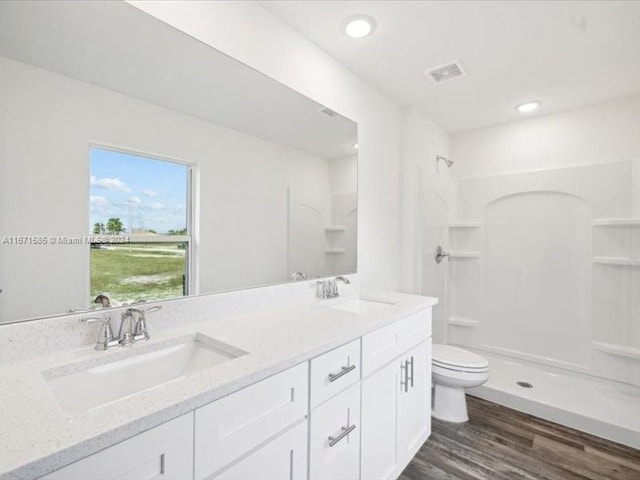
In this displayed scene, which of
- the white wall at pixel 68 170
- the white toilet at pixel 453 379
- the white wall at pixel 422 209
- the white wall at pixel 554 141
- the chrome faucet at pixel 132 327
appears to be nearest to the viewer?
the white wall at pixel 68 170

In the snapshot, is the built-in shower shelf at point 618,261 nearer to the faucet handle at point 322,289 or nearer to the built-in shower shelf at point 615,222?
the built-in shower shelf at point 615,222

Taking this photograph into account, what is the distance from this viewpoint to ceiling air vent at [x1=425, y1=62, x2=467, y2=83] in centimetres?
216

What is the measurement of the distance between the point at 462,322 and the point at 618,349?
47.4 inches

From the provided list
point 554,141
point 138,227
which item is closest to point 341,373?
point 138,227

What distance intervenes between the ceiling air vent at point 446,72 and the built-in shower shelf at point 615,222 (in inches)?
66.8

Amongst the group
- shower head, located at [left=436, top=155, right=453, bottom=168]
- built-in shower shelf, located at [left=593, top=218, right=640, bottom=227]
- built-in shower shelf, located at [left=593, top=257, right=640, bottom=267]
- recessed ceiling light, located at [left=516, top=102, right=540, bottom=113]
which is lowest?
built-in shower shelf, located at [left=593, top=257, right=640, bottom=267]

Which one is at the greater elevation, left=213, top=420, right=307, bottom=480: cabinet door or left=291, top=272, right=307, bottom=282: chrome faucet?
left=291, top=272, right=307, bottom=282: chrome faucet

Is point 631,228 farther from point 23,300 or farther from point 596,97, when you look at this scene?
point 23,300

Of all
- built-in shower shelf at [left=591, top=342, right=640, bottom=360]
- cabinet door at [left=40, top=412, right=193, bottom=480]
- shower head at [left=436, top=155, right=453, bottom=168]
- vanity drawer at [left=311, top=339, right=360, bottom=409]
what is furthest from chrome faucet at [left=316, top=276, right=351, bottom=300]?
built-in shower shelf at [left=591, top=342, right=640, bottom=360]

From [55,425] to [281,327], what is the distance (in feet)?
2.58

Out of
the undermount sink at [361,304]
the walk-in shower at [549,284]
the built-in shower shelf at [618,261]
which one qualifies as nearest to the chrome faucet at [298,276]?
the undermount sink at [361,304]

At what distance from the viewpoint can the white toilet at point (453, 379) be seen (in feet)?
7.02

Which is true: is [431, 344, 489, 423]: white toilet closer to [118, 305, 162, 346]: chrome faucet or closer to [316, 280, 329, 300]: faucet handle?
[316, 280, 329, 300]: faucet handle

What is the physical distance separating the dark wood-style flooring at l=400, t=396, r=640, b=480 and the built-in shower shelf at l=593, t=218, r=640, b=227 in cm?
161
